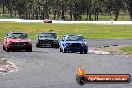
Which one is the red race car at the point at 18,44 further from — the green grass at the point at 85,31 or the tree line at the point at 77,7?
the tree line at the point at 77,7

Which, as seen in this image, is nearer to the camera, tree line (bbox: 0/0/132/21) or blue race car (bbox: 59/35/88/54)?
blue race car (bbox: 59/35/88/54)

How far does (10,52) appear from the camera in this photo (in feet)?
106

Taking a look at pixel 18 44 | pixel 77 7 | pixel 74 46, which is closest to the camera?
pixel 74 46

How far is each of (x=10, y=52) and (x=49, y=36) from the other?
770cm

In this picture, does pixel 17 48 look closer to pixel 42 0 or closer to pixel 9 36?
pixel 9 36

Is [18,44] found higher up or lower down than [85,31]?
higher up

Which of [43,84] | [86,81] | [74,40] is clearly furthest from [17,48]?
[86,81]

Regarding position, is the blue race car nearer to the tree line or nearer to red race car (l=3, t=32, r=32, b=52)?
red race car (l=3, t=32, r=32, b=52)

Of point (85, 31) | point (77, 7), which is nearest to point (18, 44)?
point (85, 31)

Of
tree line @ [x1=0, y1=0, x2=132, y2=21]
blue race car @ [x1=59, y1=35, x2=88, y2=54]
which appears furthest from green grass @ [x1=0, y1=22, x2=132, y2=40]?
tree line @ [x1=0, y1=0, x2=132, y2=21]

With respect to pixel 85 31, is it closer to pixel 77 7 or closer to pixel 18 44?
pixel 18 44

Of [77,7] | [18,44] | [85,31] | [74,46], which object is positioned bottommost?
[85,31]

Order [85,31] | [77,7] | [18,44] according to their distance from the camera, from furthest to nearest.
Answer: [77,7]
[85,31]
[18,44]

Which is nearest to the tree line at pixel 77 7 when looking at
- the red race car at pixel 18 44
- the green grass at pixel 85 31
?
the green grass at pixel 85 31
